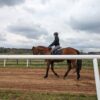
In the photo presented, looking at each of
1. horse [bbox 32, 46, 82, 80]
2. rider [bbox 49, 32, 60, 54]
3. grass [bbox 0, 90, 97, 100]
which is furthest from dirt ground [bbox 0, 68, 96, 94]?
rider [bbox 49, 32, 60, 54]

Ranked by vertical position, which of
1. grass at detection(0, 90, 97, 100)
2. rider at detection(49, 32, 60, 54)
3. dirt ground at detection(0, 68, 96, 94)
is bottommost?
grass at detection(0, 90, 97, 100)

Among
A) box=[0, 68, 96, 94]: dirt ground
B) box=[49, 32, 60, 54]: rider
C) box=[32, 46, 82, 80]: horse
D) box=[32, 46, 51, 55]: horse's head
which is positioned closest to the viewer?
box=[0, 68, 96, 94]: dirt ground

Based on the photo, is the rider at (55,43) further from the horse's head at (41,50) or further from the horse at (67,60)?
the horse's head at (41,50)

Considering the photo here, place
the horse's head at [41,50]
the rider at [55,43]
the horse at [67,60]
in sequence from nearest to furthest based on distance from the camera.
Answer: the horse at [67,60]
the rider at [55,43]
the horse's head at [41,50]

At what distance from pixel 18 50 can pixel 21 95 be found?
23876 millimetres

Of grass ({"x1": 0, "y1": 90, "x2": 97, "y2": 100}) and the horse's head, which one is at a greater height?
the horse's head

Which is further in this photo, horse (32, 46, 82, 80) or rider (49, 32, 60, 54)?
rider (49, 32, 60, 54)

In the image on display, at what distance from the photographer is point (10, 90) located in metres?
8.21

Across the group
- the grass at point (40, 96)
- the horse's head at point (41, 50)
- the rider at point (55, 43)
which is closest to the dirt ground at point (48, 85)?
the grass at point (40, 96)

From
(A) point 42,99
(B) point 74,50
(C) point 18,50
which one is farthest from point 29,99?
(C) point 18,50

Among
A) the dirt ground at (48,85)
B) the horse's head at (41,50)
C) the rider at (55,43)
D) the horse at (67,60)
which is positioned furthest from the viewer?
the horse's head at (41,50)

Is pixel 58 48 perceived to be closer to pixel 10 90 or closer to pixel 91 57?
pixel 10 90

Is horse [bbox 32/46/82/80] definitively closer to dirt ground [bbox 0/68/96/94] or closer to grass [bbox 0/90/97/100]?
dirt ground [bbox 0/68/96/94]

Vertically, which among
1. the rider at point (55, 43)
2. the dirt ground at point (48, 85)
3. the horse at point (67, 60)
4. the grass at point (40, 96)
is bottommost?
the grass at point (40, 96)
